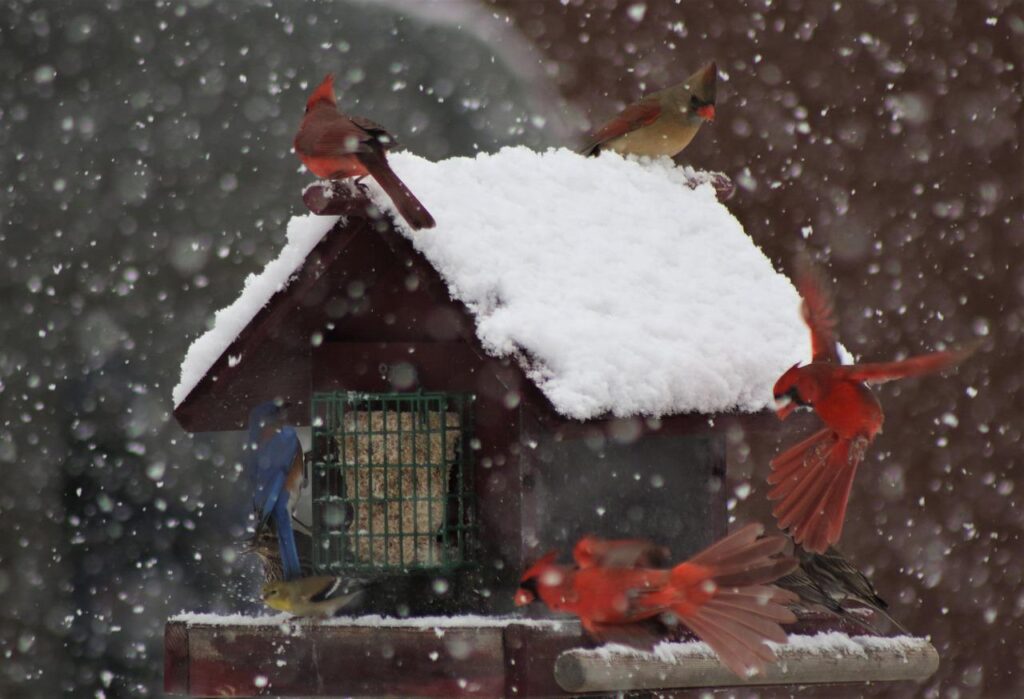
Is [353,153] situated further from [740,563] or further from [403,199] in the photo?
[740,563]

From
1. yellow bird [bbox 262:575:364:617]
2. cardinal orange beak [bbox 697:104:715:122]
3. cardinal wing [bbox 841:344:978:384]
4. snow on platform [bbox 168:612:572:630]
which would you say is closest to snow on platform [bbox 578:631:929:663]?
snow on platform [bbox 168:612:572:630]

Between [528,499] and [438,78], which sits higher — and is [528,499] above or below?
above

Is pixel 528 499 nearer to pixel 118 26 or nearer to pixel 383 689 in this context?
pixel 383 689

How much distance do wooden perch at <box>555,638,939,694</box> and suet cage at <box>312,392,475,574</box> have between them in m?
0.76

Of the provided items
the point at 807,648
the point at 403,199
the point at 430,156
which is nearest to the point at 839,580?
the point at 807,648

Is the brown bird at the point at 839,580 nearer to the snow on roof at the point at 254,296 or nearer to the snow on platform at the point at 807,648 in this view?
the snow on platform at the point at 807,648

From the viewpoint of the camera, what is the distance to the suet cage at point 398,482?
13.3ft

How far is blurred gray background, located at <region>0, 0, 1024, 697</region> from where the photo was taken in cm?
692

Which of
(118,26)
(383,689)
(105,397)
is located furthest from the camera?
(118,26)

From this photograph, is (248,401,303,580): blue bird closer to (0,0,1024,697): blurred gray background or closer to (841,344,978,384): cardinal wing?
(841,344,978,384): cardinal wing

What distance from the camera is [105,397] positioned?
809 cm

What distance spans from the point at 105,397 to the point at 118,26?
7.44 feet

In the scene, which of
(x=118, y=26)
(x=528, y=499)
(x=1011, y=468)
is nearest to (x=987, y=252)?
(x=1011, y=468)

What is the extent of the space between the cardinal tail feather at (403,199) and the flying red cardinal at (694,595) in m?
0.88
